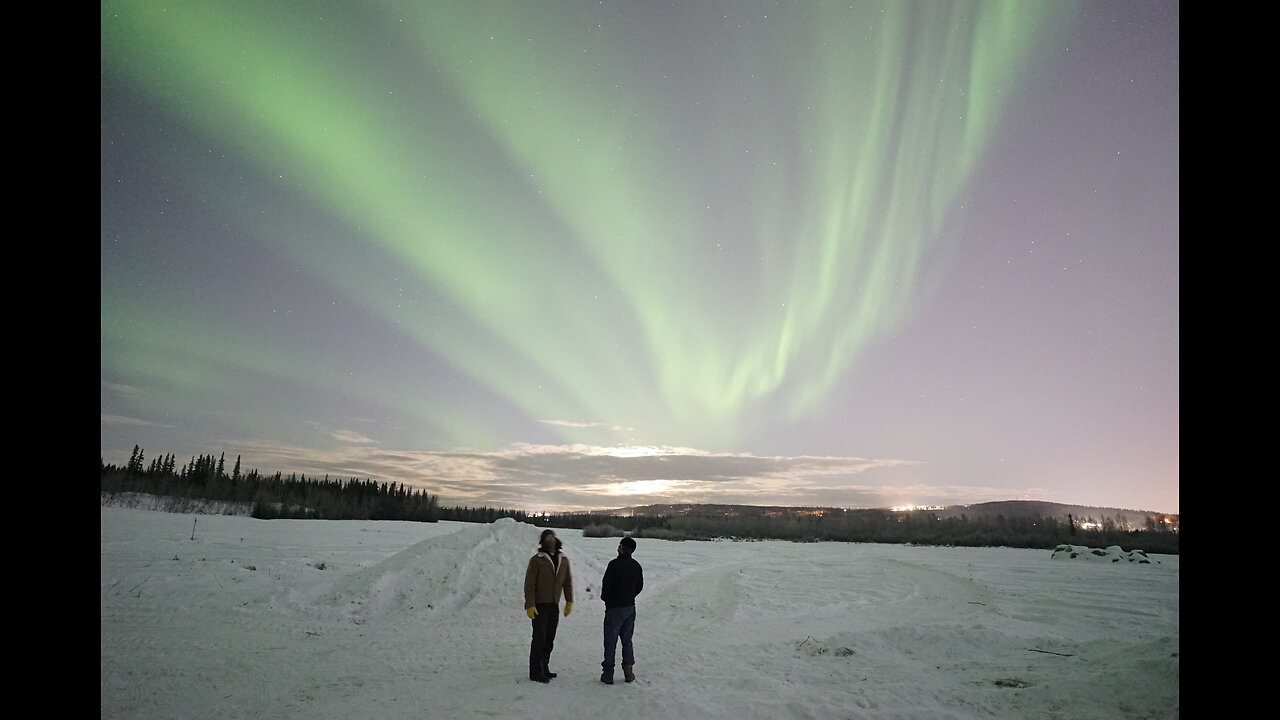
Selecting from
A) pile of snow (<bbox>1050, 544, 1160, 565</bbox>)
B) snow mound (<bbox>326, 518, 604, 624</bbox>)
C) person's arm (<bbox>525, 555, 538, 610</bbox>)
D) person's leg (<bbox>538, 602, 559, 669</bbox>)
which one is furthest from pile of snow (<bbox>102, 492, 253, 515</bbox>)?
pile of snow (<bbox>1050, 544, 1160, 565</bbox>)

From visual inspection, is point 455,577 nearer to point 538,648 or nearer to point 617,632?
point 538,648

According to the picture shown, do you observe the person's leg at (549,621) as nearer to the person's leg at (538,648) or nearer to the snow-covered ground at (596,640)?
the person's leg at (538,648)

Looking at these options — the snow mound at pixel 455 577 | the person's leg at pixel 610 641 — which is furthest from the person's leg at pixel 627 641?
the snow mound at pixel 455 577

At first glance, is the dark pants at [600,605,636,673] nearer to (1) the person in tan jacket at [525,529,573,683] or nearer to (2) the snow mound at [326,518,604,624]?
(1) the person in tan jacket at [525,529,573,683]

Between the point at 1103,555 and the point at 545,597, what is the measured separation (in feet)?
125

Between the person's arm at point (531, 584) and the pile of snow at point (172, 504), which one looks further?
the pile of snow at point (172, 504)

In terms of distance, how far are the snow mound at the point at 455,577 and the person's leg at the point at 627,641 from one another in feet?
25.4

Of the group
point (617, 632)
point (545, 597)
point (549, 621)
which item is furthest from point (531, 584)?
point (617, 632)

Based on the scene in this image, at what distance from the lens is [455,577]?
18.8 meters

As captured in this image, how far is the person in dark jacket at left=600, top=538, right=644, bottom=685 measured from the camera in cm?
1024

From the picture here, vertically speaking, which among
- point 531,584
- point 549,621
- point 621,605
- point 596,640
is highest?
point 531,584

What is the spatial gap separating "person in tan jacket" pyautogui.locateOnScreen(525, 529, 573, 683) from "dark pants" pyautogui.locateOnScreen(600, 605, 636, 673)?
0.70 meters

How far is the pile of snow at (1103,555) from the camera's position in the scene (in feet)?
111
